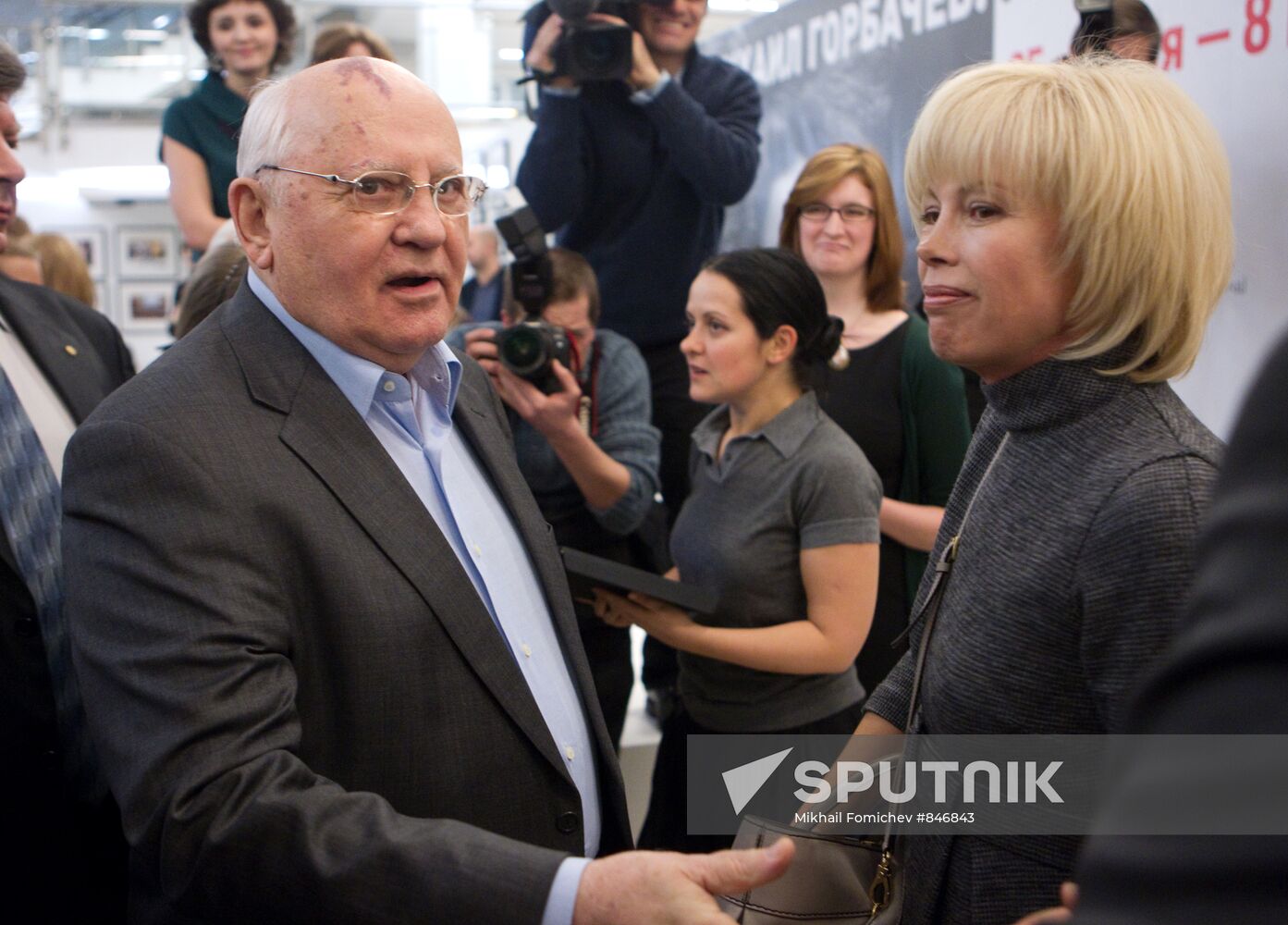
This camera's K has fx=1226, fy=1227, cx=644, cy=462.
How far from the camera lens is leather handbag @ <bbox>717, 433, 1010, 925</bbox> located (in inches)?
56.6

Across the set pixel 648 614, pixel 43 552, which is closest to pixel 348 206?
pixel 43 552

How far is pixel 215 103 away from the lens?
11.2ft

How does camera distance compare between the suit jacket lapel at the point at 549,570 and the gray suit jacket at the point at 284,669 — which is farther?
the suit jacket lapel at the point at 549,570

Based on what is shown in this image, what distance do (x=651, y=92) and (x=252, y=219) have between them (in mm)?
1761

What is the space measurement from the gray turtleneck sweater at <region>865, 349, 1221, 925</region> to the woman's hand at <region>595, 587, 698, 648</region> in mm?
892

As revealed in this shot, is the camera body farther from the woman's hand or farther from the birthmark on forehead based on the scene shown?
the birthmark on forehead

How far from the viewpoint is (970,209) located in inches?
54.2

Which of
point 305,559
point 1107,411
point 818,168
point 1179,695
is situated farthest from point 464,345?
point 1179,695

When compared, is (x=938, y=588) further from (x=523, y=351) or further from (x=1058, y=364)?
(x=523, y=351)

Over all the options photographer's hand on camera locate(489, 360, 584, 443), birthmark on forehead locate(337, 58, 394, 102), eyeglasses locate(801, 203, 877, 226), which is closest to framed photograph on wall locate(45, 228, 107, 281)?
eyeglasses locate(801, 203, 877, 226)

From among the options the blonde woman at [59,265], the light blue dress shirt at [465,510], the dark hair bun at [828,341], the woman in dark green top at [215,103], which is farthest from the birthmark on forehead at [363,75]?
the blonde woman at [59,265]

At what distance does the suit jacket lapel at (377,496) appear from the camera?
4.46 ft

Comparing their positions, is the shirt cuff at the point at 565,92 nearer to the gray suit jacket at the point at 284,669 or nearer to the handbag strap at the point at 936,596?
the gray suit jacket at the point at 284,669

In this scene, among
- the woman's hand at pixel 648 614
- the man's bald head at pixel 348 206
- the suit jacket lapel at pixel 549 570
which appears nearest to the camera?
the man's bald head at pixel 348 206
